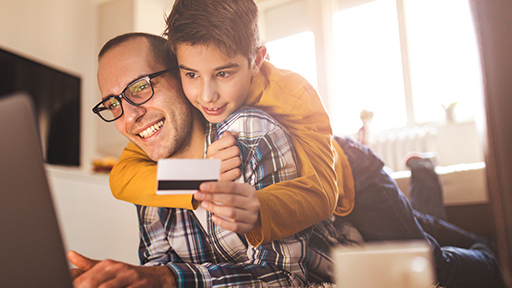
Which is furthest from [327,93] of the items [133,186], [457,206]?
[133,186]

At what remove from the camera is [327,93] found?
106 cm

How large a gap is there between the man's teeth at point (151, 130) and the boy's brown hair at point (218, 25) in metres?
0.23

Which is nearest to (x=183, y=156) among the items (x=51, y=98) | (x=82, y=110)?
(x=82, y=110)

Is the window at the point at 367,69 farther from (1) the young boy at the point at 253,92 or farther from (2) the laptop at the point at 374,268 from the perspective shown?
(2) the laptop at the point at 374,268

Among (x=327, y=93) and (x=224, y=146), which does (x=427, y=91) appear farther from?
(x=224, y=146)

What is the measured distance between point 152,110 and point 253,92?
31 cm

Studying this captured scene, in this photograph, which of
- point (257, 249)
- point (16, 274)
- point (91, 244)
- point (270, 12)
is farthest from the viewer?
point (91, 244)

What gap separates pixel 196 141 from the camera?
1074mm

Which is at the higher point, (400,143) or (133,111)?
(133,111)

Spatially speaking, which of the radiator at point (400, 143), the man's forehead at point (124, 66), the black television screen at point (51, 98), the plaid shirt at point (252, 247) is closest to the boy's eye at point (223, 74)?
the plaid shirt at point (252, 247)

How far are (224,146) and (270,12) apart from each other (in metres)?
0.42

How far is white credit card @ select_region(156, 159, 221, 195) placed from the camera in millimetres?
811

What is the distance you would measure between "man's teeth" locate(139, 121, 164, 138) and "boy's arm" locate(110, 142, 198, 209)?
5 centimetres

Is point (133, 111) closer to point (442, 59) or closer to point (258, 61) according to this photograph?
point (258, 61)
